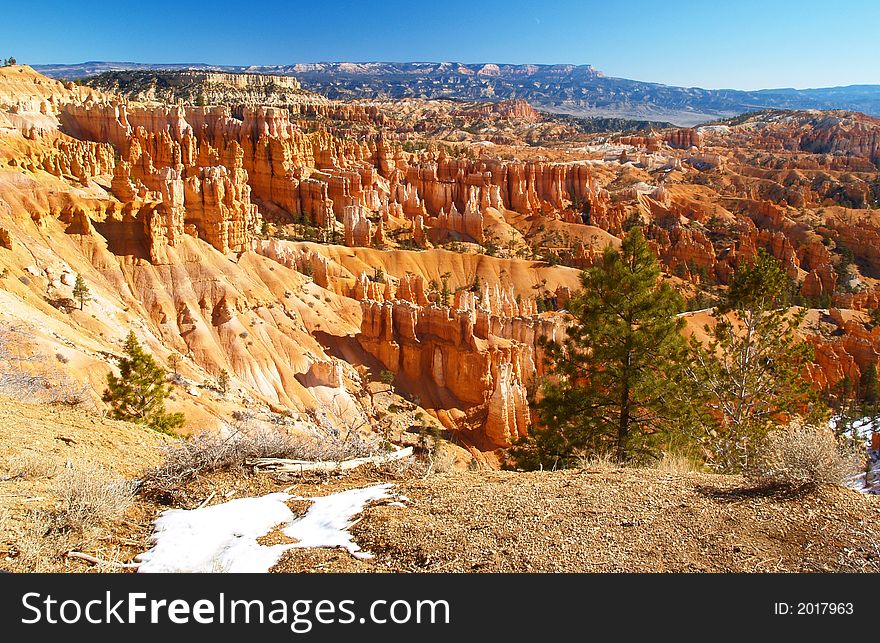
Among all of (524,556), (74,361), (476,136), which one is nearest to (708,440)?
(524,556)

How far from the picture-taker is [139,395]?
51.9 feet

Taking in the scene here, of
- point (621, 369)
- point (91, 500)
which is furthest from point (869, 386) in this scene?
point (91, 500)

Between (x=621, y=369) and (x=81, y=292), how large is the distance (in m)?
21.2

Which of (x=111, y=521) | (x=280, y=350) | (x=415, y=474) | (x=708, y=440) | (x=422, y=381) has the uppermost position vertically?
(x=111, y=521)

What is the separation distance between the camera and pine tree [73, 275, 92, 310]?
2397 cm

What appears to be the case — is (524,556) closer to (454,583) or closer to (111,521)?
(454,583)

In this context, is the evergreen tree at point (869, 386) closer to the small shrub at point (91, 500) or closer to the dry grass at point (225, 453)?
the dry grass at point (225, 453)

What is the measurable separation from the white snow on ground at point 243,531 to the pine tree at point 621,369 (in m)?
7.72

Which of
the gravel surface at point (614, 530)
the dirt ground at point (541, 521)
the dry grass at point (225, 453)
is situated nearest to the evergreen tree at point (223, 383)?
the dry grass at point (225, 453)

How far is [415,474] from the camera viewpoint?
22.6 ft

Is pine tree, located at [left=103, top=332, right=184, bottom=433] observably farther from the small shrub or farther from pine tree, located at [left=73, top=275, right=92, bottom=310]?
the small shrub

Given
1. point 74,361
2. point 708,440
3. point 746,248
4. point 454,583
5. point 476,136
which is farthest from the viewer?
point 476,136

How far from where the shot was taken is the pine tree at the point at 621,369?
42.3 ft

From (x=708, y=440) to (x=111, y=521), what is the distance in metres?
10.8
